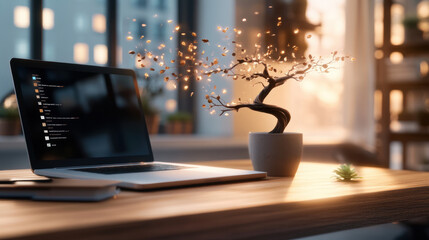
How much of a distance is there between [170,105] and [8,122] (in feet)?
3.45

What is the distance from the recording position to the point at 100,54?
2924 mm

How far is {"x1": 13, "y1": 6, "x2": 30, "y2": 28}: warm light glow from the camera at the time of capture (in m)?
2.66

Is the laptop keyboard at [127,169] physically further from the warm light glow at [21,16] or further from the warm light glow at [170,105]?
the warm light glow at [170,105]

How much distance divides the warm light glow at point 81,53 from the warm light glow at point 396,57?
2.07 metres

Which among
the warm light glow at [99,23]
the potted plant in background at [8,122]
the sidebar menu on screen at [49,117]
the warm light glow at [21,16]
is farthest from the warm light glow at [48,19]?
the sidebar menu on screen at [49,117]

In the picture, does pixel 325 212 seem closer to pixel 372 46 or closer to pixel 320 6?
pixel 372 46

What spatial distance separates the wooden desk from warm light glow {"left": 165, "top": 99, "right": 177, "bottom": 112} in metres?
2.24

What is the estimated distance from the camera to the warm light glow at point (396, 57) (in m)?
3.34

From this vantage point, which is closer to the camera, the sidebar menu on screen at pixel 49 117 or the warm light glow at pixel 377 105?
the sidebar menu on screen at pixel 49 117

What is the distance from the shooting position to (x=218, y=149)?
291cm

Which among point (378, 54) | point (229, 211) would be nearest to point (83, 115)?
point (229, 211)

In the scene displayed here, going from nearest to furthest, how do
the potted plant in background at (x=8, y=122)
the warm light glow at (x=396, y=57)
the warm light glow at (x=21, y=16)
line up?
the potted plant in background at (x=8, y=122) → the warm light glow at (x=21, y=16) → the warm light glow at (x=396, y=57)

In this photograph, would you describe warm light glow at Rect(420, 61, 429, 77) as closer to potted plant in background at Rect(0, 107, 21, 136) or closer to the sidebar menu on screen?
potted plant in background at Rect(0, 107, 21, 136)

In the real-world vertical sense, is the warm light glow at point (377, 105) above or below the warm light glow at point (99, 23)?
below
